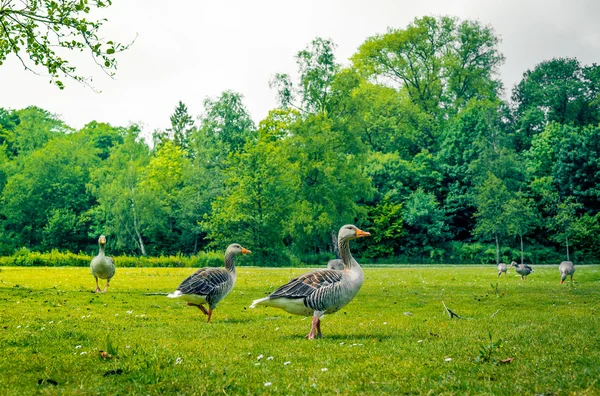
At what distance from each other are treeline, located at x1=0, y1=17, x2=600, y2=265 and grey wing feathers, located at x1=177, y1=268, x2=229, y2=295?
137 feet

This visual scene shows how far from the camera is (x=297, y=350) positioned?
8539 mm

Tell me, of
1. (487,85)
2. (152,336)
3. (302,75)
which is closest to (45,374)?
(152,336)

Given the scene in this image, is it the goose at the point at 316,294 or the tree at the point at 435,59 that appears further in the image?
the tree at the point at 435,59

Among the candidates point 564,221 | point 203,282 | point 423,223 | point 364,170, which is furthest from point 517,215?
point 203,282

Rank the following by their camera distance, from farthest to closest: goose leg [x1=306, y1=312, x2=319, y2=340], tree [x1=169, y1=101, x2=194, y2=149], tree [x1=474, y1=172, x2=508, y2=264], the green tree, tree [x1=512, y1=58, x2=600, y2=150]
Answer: tree [x1=169, y1=101, x2=194, y2=149] < tree [x1=512, y1=58, x2=600, y2=150] < the green tree < tree [x1=474, y1=172, x2=508, y2=264] < goose leg [x1=306, y1=312, x2=319, y2=340]

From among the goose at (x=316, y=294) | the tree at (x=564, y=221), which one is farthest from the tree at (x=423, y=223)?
the goose at (x=316, y=294)

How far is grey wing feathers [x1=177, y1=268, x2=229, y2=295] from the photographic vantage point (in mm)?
12133

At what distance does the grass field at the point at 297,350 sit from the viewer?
248 inches

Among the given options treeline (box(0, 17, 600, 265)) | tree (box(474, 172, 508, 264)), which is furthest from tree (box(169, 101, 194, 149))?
tree (box(474, 172, 508, 264))

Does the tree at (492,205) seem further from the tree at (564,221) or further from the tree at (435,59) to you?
the tree at (435,59)

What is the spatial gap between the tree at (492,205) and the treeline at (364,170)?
0.70ft

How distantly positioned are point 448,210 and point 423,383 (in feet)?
228

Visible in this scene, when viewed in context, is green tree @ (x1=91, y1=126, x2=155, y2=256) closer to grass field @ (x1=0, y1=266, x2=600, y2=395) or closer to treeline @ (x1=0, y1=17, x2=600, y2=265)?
treeline @ (x1=0, y1=17, x2=600, y2=265)

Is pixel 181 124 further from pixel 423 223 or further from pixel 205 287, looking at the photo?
pixel 205 287
